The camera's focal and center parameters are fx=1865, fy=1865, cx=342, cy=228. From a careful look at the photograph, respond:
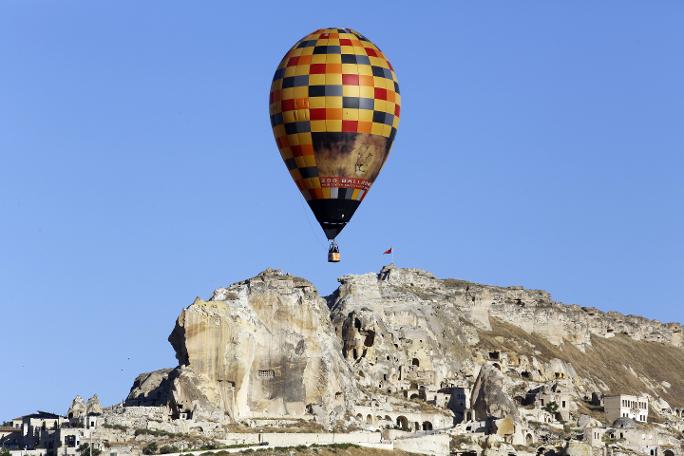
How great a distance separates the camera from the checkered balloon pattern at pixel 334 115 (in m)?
85.7

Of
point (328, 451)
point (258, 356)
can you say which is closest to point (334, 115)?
point (328, 451)

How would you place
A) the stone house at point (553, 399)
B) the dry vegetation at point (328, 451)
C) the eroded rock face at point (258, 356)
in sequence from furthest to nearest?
the stone house at point (553, 399), the eroded rock face at point (258, 356), the dry vegetation at point (328, 451)

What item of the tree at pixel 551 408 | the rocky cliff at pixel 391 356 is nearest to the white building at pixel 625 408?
the rocky cliff at pixel 391 356

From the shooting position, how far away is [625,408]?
150 m

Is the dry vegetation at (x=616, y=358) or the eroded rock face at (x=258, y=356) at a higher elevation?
the dry vegetation at (x=616, y=358)

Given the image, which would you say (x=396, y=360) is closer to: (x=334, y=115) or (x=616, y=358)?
(x=616, y=358)

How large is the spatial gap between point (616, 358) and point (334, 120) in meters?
103

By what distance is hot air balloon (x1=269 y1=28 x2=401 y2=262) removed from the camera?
85.7 m

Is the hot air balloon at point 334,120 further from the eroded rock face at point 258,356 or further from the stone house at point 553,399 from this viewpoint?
the stone house at point 553,399

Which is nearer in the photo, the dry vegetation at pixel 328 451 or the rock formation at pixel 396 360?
the dry vegetation at pixel 328 451

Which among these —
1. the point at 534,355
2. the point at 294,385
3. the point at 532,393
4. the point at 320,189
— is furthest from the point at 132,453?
the point at 534,355

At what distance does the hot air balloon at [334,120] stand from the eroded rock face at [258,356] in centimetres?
3005

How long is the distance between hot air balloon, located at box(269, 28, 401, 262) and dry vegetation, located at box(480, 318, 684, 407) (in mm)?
74952

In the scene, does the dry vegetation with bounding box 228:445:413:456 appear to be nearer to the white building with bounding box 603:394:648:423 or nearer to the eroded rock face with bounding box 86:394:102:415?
the eroded rock face with bounding box 86:394:102:415
